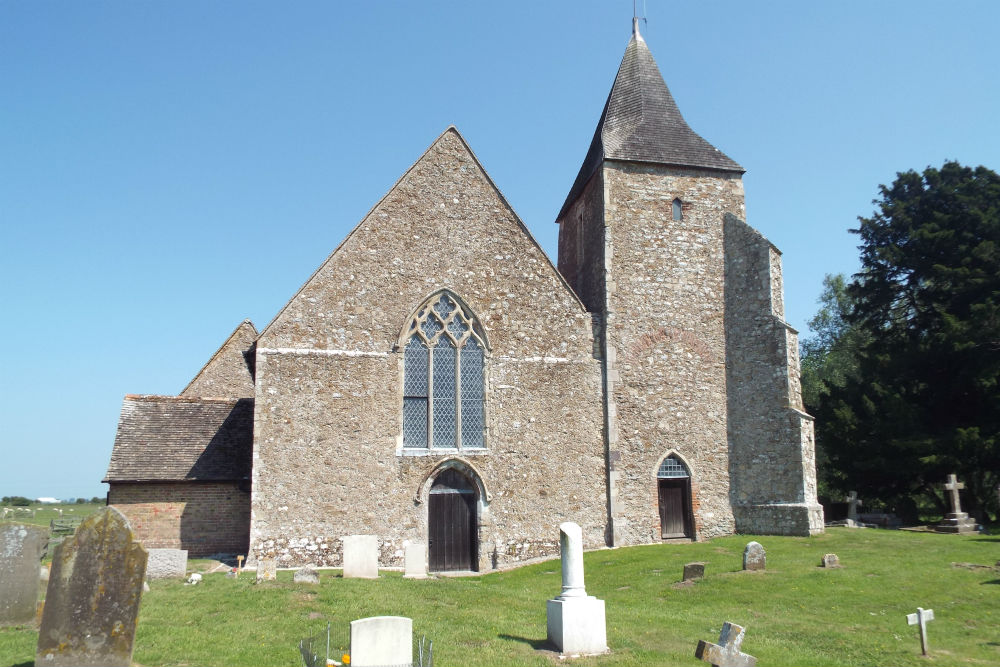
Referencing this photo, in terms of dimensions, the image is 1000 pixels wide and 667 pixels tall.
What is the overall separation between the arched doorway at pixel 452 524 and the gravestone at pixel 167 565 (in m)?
6.00

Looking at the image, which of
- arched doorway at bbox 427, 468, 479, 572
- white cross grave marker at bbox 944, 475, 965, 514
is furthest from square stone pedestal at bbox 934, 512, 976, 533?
arched doorway at bbox 427, 468, 479, 572

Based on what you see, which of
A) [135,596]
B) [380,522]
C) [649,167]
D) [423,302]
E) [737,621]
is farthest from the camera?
[649,167]

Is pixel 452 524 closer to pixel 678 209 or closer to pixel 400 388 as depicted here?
pixel 400 388

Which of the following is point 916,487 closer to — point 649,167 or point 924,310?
point 924,310

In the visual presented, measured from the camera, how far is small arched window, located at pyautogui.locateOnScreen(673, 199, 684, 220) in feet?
74.3

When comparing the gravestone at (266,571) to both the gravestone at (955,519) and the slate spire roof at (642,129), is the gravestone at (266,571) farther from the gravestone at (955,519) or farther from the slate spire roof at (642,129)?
the gravestone at (955,519)

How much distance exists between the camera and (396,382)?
1889 centimetres

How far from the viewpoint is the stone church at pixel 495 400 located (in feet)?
59.8

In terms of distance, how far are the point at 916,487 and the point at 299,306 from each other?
78.9 ft

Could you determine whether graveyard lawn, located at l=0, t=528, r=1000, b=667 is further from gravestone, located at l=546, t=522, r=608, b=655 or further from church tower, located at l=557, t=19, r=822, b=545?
church tower, located at l=557, t=19, r=822, b=545

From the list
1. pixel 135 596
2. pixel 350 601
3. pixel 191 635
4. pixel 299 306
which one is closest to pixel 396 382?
pixel 299 306

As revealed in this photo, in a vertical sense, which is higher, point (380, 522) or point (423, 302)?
point (423, 302)

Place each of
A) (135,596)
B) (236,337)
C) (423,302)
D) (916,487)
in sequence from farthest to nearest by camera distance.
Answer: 1. (916,487)
2. (236,337)
3. (423,302)
4. (135,596)

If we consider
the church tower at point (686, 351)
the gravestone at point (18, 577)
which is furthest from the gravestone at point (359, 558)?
the church tower at point (686, 351)
